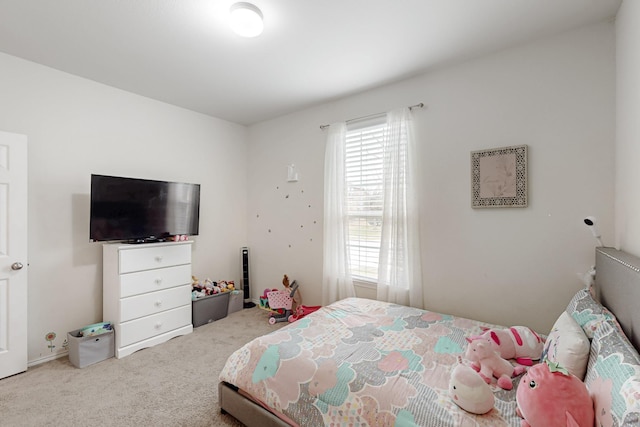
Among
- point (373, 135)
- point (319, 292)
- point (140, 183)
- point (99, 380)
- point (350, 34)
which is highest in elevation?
point (350, 34)

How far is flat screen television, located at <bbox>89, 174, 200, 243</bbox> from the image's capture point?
105 inches

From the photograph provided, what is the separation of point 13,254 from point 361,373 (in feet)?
9.37

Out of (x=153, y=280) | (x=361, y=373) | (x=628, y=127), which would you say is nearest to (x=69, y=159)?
(x=153, y=280)

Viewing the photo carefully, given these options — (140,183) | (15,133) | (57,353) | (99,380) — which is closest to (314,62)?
(140,183)

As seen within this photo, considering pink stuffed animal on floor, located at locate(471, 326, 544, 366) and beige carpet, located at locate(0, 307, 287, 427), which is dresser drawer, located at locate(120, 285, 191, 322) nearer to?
beige carpet, located at locate(0, 307, 287, 427)

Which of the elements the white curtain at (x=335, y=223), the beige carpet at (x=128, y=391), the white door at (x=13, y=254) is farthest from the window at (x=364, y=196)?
the white door at (x=13, y=254)

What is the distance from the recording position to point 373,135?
3.09 m

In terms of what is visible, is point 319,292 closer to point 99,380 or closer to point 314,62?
point 99,380

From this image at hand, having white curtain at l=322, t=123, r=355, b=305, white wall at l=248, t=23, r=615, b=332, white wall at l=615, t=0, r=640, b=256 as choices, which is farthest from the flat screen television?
white wall at l=615, t=0, r=640, b=256

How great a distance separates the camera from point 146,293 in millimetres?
2877

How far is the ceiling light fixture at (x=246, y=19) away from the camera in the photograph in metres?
1.82

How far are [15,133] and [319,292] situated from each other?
3.21 meters

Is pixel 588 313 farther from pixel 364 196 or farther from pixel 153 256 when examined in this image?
pixel 153 256

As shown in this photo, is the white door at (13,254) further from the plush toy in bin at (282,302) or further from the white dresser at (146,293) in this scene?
the plush toy in bin at (282,302)
